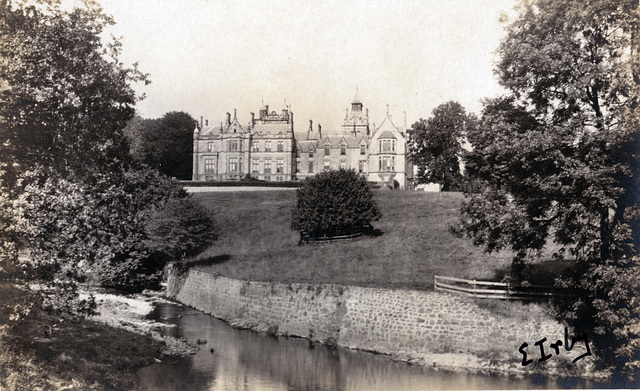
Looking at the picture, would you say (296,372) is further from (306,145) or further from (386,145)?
(306,145)

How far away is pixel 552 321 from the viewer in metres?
15.6

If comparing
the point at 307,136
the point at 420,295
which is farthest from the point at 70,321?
the point at 307,136

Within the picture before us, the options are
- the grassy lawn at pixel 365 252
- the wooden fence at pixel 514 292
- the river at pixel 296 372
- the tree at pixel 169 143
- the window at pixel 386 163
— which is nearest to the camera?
the river at pixel 296 372

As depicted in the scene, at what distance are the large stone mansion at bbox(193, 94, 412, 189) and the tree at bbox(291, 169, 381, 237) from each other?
31.5 meters

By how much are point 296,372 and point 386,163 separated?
50631mm

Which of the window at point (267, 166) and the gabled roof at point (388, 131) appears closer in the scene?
the gabled roof at point (388, 131)

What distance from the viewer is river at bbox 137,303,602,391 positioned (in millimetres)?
14305

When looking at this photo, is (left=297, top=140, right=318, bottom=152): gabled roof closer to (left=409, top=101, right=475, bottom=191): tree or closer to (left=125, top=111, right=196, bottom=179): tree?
(left=125, top=111, right=196, bottom=179): tree

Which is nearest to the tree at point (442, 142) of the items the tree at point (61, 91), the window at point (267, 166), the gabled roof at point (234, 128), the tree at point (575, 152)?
the window at point (267, 166)

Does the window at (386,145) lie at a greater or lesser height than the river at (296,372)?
greater

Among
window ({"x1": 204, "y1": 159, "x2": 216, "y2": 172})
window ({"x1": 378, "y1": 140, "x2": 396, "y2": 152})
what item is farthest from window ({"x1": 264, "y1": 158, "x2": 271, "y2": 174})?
window ({"x1": 378, "y1": 140, "x2": 396, "y2": 152})

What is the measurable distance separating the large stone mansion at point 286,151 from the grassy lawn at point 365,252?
22.2 m

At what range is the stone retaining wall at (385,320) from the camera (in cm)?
1595
